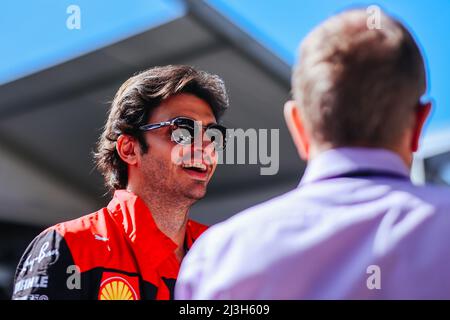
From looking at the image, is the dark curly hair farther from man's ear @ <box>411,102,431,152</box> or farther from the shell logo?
man's ear @ <box>411,102,431,152</box>

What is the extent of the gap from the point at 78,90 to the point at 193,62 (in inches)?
52.5

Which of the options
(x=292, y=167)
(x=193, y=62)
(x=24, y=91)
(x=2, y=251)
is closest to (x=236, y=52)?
(x=193, y=62)

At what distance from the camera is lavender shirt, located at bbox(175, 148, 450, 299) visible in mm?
886

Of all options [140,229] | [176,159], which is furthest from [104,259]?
[176,159]

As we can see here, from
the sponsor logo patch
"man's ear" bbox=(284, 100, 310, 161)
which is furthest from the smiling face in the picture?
"man's ear" bbox=(284, 100, 310, 161)

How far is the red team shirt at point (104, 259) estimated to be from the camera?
6.03ft

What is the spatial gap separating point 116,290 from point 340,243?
113 centimetres

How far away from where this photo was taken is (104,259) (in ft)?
6.41

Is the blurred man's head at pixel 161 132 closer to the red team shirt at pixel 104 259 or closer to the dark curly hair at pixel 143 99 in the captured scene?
the dark curly hair at pixel 143 99

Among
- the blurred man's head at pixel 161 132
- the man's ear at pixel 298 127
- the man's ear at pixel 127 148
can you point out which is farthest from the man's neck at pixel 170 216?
the man's ear at pixel 298 127

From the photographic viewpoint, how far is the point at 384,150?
3.13 ft

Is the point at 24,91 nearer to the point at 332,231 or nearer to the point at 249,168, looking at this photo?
the point at 249,168

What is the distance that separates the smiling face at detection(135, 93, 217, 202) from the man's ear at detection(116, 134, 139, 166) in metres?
0.04

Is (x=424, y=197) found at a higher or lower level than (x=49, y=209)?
lower
